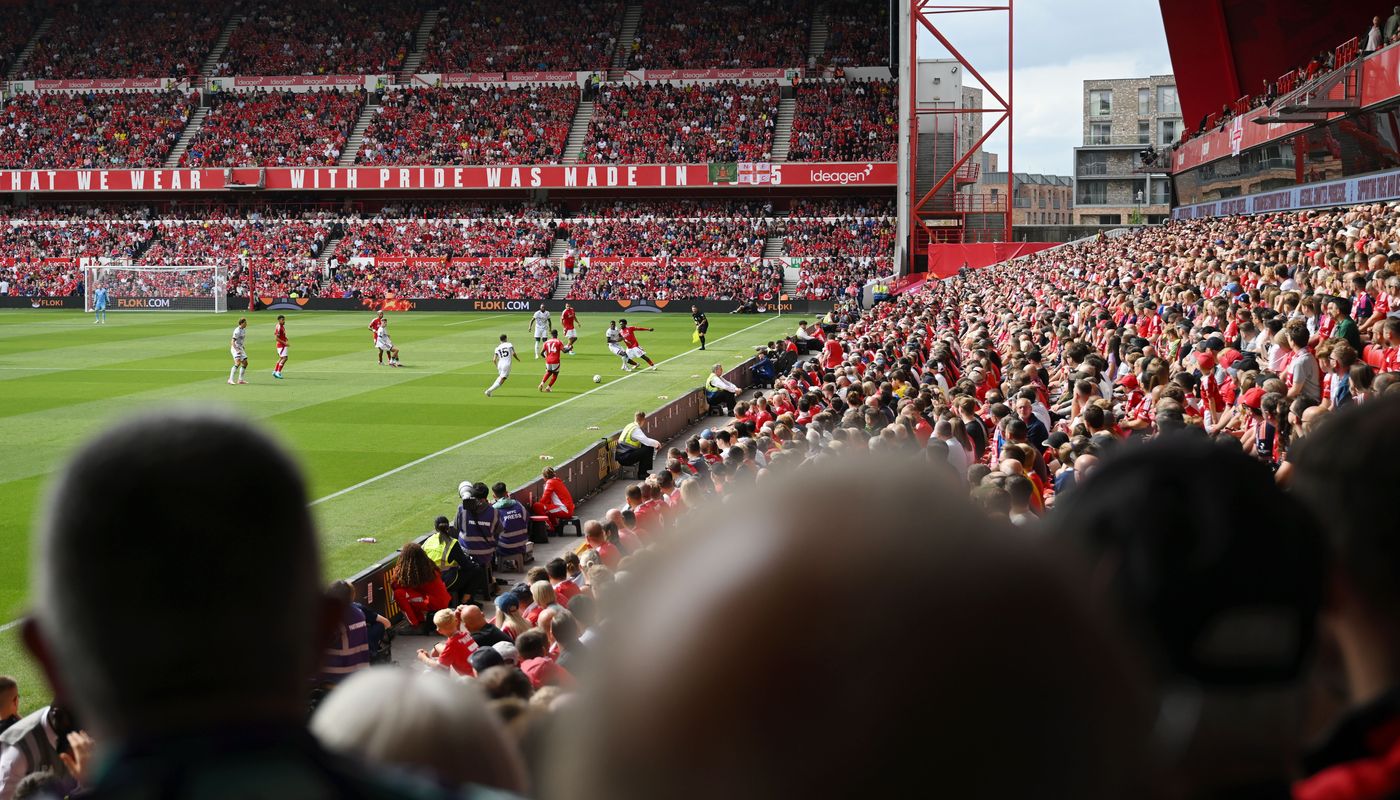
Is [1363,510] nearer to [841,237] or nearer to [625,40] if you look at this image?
[841,237]

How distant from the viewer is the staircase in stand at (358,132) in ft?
223

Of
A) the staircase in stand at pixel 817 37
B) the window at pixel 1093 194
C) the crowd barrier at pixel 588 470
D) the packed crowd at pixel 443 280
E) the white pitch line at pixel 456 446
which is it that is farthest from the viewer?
the window at pixel 1093 194

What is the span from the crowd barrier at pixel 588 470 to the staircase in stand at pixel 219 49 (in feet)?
184

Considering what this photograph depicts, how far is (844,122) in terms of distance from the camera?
6675cm

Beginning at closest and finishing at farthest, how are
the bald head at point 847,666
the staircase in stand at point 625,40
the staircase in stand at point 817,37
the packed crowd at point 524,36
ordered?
the bald head at point 847,666
the staircase in stand at point 817,37
the staircase in stand at point 625,40
the packed crowd at point 524,36

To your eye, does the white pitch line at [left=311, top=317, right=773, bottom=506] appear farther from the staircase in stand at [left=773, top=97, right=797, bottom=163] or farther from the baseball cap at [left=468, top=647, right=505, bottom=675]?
the staircase in stand at [left=773, top=97, right=797, bottom=163]

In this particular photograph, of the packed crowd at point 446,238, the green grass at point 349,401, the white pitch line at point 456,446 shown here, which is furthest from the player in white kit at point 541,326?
the packed crowd at point 446,238

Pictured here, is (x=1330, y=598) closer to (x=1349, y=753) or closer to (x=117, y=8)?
(x=1349, y=753)

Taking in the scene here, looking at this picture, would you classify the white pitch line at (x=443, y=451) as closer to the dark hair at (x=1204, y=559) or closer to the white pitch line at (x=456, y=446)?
the white pitch line at (x=456, y=446)

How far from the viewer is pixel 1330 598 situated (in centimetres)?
151

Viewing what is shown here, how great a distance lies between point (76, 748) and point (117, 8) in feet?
270

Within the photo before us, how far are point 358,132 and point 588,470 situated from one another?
57006 millimetres

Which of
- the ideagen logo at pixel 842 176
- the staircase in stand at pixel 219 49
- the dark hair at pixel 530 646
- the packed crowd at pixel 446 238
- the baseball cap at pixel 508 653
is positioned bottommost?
the baseball cap at pixel 508 653

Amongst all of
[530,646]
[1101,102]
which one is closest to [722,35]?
[1101,102]
